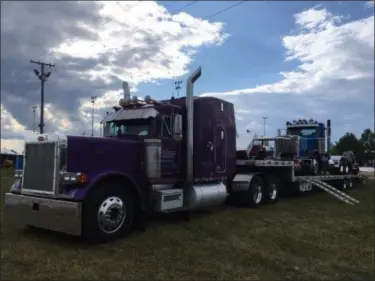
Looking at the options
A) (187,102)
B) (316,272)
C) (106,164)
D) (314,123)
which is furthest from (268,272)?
(314,123)

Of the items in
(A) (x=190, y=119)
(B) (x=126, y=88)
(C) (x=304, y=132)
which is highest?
(B) (x=126, y=88)

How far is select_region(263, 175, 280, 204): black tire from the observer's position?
13.3 m

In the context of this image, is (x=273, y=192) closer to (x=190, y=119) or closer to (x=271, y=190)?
(x=271, y=190)

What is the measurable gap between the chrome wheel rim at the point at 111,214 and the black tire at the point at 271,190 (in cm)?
655

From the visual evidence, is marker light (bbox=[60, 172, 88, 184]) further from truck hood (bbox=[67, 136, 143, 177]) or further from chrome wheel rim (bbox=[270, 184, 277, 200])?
chrome wheel rim (bbox=[270, 184, 277, 200])

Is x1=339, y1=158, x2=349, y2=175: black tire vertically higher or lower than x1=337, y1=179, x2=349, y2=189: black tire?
higher

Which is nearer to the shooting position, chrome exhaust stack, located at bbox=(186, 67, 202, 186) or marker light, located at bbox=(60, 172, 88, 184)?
marker light, located at bbox=(60, 172, 88, 184)

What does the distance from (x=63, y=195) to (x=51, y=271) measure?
1.59 m

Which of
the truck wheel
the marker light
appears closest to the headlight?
the marker light

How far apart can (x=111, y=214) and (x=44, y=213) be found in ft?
3.80

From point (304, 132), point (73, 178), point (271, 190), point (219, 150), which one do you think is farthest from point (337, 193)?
point (73, 178)

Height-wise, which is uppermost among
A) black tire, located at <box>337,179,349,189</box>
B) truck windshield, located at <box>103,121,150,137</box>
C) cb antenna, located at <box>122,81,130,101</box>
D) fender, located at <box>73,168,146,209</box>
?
cb antenna, located at <box>122,81,130,101</box>

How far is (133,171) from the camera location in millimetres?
8539

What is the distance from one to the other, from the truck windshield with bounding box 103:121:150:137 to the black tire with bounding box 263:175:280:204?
553cm
